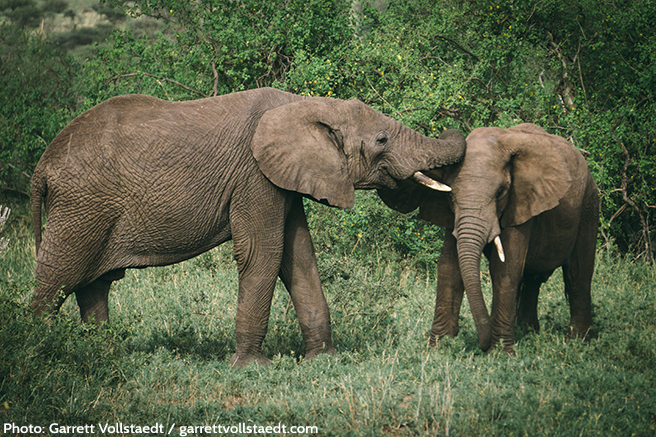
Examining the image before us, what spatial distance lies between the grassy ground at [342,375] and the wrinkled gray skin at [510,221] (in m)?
0.42

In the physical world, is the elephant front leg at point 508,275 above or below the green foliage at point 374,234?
above

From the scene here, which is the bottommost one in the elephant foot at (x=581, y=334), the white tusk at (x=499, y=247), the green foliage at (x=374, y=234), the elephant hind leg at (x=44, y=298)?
the green foliage at (x=374, y=234)

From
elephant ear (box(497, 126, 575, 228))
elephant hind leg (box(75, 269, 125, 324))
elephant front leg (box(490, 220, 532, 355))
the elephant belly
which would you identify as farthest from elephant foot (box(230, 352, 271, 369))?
the elephant belly

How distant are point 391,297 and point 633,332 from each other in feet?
9.20

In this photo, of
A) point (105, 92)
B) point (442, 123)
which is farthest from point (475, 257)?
point (105, 92)

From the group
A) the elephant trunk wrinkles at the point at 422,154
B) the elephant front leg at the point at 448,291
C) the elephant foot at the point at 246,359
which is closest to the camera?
the elephant trunk wrinkles at the point at 422,154

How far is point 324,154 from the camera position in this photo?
6.09 meters

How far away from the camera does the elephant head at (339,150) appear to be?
6.00 m

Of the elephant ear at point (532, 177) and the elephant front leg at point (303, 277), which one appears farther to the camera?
the elephant front leg at point (303, 277)

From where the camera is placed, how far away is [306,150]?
19.9ft

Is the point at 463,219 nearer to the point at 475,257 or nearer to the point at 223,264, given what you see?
the point at 475,257

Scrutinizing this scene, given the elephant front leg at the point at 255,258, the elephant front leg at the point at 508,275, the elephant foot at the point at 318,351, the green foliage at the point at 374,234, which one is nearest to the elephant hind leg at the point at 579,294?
the elephant front leg at the point at 508,275

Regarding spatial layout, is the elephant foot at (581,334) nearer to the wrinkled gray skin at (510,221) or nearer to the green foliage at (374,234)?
the wrinkled gray skin at (510,221)

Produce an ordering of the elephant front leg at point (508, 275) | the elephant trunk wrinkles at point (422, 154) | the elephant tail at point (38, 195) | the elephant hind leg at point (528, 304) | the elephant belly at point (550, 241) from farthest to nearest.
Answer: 1. the elephant hind leg at point (528, 304)
2. the elephant belly at point (550, 241)
3. the elephant front leg at point (508, 275)
4. the elephant trunk wrinkles at point (422, 154)
5. the elephant tail at point (38, 195)
